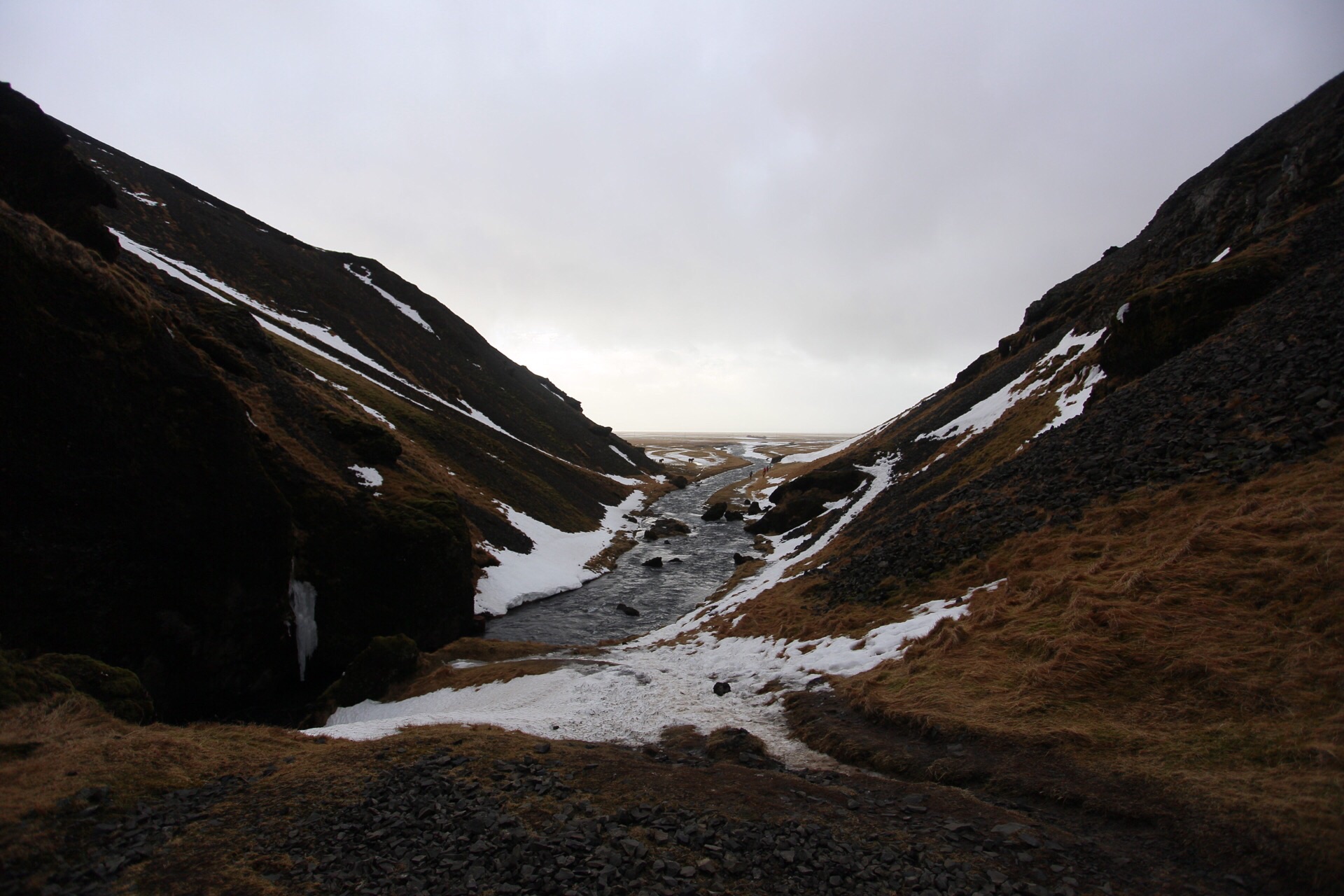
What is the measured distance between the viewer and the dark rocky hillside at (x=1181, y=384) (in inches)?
546

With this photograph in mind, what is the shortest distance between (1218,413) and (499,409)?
69788mm

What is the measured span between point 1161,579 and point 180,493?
25.0 m

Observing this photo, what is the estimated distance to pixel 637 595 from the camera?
3294 cm

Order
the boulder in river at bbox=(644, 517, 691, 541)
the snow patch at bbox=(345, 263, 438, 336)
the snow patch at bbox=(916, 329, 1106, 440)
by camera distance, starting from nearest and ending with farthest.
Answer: the snow patch at bbox=(916, 329, 1106, 440)
the boulder in river at bbox=(644, 517, 691, 541)
the snow patch at bbox=(345, 263, 438, 336)

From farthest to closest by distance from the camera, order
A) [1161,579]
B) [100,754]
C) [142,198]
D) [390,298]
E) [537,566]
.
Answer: [390,298] < [142,198] < [537,566] < [1161,579] < [100,754]

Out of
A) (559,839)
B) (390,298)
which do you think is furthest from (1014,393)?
(390,298)

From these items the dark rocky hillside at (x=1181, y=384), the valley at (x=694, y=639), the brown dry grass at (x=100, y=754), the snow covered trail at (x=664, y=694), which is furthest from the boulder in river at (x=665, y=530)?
the brown dry grass at (x=100, y=754)

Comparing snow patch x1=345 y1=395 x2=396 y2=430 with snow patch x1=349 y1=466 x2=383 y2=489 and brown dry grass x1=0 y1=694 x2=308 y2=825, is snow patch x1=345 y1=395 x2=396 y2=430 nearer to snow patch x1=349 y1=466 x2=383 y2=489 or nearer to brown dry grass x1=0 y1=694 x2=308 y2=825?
snow patch x1=349 y1=466 x2=383 y2=489

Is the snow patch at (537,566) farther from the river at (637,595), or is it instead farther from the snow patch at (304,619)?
the snow patch at (304,619)

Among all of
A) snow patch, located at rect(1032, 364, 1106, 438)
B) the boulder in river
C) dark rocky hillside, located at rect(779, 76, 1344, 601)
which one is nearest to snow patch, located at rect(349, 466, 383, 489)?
dark rocky hillside, located at rect(779, 76, 1344, 601)

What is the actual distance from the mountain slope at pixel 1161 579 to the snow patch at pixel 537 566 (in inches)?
617

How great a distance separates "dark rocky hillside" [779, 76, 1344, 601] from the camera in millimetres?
13859

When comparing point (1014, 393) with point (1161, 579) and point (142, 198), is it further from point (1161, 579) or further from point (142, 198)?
point (142, 198)

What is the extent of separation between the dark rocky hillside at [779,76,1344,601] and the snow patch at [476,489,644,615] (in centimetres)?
1794
